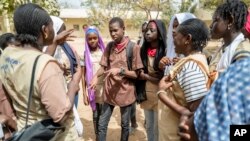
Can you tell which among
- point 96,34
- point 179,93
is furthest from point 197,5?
point 179,93

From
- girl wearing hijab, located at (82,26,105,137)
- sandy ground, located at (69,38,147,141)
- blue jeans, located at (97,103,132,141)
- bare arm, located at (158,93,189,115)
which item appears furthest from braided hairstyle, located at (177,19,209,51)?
sandy ground, located at (69,38,147,141)

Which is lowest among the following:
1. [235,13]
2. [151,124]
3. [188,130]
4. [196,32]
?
[151,124]

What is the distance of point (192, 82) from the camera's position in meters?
1.77

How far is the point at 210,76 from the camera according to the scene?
180 cm

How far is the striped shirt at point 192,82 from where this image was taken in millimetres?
1755

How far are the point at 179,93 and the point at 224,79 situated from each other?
0.99 metres

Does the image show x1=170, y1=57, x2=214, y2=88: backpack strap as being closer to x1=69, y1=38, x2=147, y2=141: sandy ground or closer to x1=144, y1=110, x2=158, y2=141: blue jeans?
x1=144, y1=110, x2=158, y2=141: blue jeans

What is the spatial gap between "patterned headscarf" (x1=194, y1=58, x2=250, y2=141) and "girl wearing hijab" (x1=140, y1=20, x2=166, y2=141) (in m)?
2.31

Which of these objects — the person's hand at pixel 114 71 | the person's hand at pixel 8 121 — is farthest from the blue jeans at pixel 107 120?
the person's hand at pixel 8 121

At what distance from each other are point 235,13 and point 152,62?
56.2 inches

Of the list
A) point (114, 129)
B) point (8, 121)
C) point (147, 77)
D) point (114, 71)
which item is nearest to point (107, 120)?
point (114, 71)

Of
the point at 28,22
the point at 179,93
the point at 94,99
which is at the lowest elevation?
the point at 94,99

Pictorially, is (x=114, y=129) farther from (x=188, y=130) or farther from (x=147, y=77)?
(x=188, y=130)

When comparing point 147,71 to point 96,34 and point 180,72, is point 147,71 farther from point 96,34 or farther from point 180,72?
point 180,72
